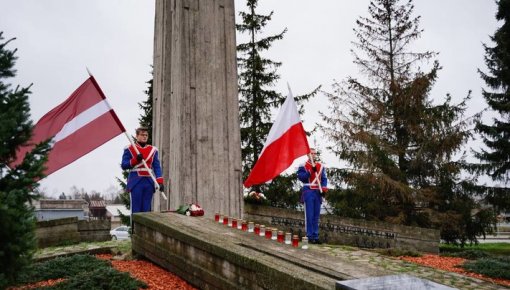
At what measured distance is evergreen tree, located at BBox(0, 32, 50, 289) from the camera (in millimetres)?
3213

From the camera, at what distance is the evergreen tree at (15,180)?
10.5 ft

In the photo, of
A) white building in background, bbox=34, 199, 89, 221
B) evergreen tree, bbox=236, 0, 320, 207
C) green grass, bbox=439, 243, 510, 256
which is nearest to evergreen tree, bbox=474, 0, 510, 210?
green grass, bbox=439, 243, 510, 256

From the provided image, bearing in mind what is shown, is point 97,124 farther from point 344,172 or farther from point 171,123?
point 344,172

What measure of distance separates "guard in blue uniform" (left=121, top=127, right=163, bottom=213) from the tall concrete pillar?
2.99 feet

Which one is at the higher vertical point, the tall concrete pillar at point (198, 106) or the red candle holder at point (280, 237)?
the tall concrete pillar at point (198, 106)

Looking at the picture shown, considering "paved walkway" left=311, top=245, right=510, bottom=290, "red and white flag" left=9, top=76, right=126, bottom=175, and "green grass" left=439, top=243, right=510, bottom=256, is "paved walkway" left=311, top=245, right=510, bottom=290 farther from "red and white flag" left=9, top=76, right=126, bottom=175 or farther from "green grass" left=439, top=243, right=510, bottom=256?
"red and white flag" left=9, top=76, right=126, bottom=175

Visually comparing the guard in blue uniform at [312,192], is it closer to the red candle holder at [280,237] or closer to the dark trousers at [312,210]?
the dark trousers at [312,210]

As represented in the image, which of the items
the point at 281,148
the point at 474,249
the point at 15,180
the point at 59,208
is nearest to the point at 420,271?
the point at 281,148

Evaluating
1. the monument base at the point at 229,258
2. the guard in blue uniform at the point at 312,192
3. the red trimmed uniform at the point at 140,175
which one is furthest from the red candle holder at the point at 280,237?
the guard in blue uniform at the point at 312,192

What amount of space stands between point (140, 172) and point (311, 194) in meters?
3.79

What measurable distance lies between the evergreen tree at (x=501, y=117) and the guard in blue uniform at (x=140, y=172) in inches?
573

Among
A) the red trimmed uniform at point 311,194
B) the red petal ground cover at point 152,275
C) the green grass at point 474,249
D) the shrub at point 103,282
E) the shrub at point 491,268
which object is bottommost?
the green grass at point 474,249

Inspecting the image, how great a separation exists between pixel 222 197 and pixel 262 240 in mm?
3934

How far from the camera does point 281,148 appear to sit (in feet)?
28.2
